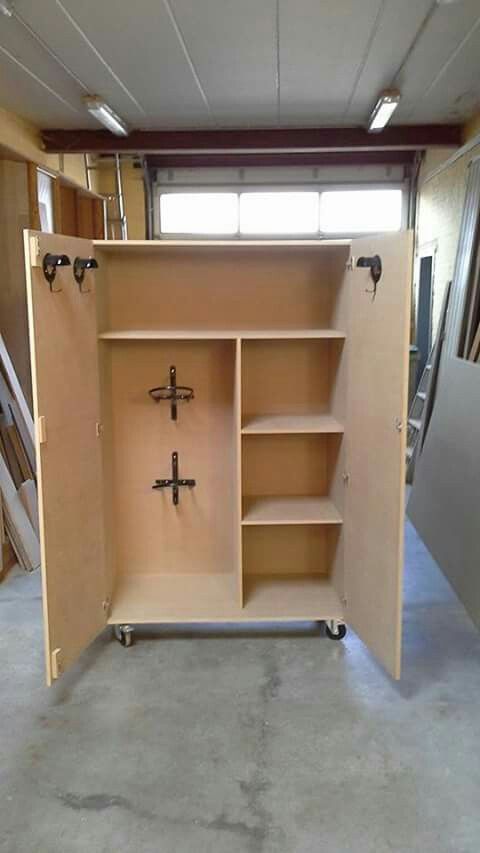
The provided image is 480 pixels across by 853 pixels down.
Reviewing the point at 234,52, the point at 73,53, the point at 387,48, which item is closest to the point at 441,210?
the point at 387,48

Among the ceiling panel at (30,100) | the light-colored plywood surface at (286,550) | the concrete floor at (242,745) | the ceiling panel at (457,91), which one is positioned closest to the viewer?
the concrete floor at (242,745)

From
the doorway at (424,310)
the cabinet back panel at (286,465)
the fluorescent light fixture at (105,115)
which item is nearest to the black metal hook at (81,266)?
the cabinet back panel at (286,465)

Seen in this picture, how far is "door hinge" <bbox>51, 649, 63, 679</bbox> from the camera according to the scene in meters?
2.57

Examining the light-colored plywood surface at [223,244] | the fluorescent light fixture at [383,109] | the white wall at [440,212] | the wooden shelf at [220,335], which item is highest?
the fluorescent light fixture at [383,109]

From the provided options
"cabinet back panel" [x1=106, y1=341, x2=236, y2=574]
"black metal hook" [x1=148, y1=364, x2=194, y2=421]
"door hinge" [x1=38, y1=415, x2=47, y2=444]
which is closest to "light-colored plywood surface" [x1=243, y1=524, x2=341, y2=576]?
"cabinet back panel" [x1=106, y1=341, x2=236, y2=574]

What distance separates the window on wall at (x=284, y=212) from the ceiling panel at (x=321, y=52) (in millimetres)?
2251

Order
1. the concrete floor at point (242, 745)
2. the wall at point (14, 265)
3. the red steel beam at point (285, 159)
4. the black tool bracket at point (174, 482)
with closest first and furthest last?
1. the concrete floor at point (242, 745)
2. the black tool bracket at point (174, 482)
3. the wall at point (14, 265)
4. the red steel beam at point (285, 159)

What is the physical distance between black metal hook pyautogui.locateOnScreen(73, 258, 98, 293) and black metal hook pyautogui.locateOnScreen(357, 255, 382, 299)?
3.45ft

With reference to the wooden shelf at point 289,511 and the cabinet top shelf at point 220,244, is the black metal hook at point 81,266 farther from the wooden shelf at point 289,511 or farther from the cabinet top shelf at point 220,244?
the wooden shelf at point 289,511

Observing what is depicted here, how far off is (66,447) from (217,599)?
1.10 metres

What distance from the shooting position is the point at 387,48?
3787mm

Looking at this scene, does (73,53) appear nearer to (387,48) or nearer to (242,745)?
(387,48)

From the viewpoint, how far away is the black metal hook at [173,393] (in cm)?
328

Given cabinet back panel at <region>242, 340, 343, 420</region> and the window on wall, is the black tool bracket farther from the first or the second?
the window on wall
